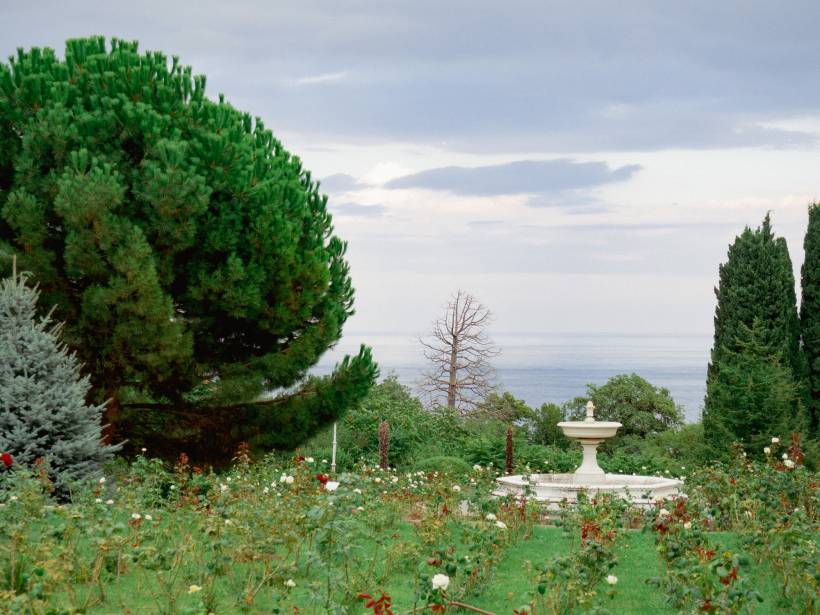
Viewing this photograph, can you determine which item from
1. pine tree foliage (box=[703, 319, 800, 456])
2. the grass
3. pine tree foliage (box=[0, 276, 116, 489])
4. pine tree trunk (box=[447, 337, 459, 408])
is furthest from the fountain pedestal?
pine tree trunk (box=[447, 337, 459, 408])

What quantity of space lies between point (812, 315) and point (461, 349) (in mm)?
10481

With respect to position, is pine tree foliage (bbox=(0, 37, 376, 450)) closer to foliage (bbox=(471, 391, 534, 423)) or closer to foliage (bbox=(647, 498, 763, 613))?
foliage (bbox=(647, 498, 763, 613))

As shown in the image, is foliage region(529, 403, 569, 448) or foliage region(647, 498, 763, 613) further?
foliage region(529, 403, 569, 448)

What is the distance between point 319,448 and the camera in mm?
17375

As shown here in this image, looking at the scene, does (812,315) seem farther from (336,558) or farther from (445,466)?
(336,558)

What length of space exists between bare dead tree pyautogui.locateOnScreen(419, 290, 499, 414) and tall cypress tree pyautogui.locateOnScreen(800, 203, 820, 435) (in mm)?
9544

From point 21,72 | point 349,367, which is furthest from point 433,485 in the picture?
point 21,72

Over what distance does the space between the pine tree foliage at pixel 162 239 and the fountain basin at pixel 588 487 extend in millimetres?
2320

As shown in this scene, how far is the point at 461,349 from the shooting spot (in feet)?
84.2

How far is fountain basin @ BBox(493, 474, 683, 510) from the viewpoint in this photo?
10.4 meters

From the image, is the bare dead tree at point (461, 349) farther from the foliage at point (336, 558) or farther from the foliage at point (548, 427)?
the foliage at point (336, 558)

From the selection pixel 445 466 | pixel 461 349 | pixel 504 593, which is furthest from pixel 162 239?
pixel 461 349

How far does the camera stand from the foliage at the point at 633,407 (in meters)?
23.2

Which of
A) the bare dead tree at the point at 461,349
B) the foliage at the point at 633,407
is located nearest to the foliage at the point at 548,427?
the foliage at the point at 633,407
